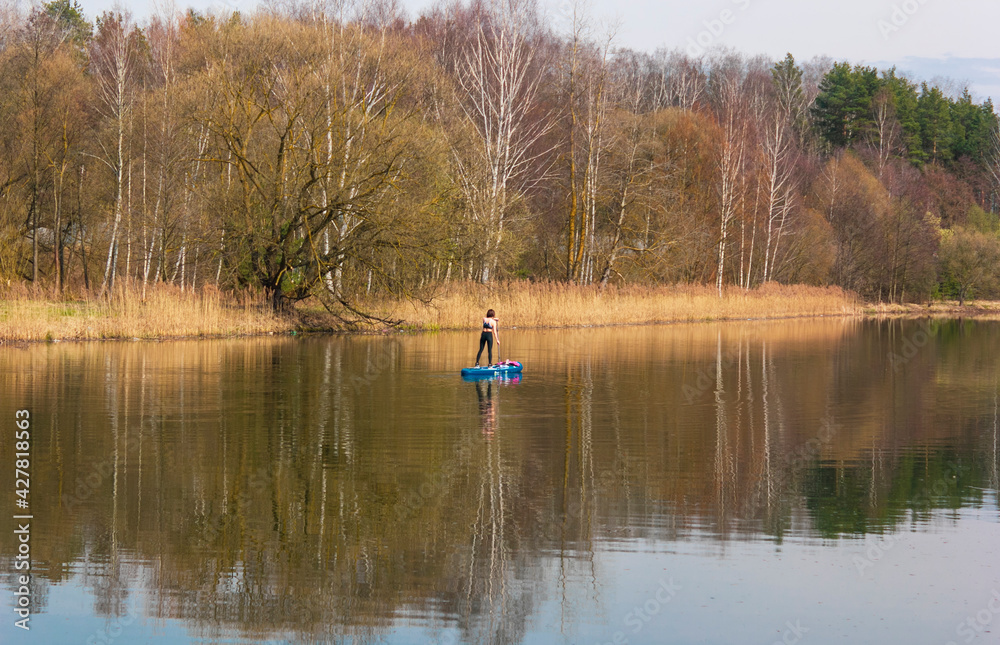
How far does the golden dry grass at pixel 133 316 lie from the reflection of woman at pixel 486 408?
1476 cm

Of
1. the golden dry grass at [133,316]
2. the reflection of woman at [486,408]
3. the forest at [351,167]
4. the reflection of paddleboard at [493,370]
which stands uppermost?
the forest at [351,167]

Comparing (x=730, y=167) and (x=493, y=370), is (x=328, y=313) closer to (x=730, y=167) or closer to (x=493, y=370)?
(x=493, y=370)

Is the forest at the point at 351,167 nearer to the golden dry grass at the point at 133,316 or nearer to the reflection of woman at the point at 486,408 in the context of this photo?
the golden dry grass at the point at 133,316

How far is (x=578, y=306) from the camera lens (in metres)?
43.5

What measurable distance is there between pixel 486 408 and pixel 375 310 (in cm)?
2116

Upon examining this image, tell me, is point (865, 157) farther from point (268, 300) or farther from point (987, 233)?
point (268, 300)

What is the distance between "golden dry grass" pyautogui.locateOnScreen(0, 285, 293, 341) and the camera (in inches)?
1193

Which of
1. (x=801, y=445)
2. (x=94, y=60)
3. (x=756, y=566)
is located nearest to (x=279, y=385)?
(x=801, y=445)

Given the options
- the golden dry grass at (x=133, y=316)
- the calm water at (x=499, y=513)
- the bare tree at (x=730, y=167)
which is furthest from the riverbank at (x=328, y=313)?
the calm water at (x=499, y=513)

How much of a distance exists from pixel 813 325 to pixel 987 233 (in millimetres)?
39218

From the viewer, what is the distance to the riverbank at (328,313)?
31.5m

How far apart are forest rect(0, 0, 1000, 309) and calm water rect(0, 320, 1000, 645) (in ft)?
50.8

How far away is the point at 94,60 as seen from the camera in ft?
164

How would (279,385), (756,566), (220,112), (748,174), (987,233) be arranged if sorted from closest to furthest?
(756,566), (279,385), (220,112), (748,174), (987,233)
